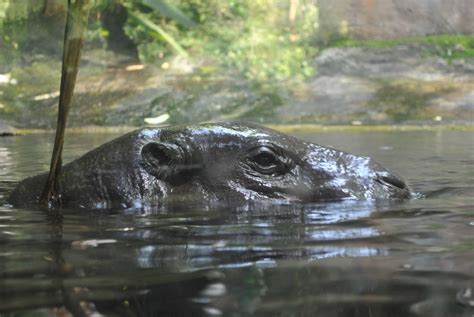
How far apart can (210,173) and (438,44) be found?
15483mm

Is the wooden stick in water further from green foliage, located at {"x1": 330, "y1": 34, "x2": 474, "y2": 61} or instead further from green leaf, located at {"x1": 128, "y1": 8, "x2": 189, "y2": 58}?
green foliage, located at {"x1": 330, "y1": 34, "x2": 474, "y2": 61}

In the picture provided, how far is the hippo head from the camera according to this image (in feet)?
14.1

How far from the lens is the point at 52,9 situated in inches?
147

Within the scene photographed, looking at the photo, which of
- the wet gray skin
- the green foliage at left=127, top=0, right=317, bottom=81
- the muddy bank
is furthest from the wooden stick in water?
the muddy bank

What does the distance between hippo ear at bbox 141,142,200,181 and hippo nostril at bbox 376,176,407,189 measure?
119 centimetres

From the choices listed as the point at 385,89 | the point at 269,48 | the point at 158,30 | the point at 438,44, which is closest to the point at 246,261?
the point at 158,30

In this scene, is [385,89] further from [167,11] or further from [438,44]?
[167,11]

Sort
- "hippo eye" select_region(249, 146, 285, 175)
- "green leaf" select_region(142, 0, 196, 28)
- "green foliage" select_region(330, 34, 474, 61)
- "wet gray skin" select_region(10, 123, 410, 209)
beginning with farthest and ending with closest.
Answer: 1. "green foliage" select_region(330, 34, 474, 61)
2. "hippo eye" select_region(249, 146, 285, 175)
3. "wet gray skin" select_region(10, 123, 410, 209)
4. "green leaf" select_region(142, 0, 196, 28)

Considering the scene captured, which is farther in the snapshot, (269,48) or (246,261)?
(269,48)

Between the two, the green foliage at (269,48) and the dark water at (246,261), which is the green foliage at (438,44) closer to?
the green foliage at (269,48)

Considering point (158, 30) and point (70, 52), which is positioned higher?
point (70, 52)

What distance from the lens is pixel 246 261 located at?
101 inches

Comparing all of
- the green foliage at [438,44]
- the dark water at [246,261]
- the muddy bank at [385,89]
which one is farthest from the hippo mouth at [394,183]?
the green foliage at [438,44]

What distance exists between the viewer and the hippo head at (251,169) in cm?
431
